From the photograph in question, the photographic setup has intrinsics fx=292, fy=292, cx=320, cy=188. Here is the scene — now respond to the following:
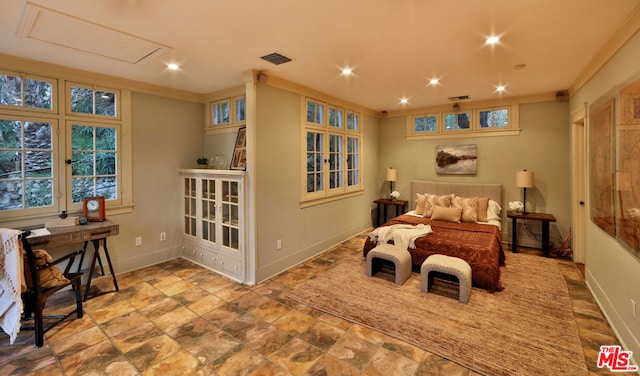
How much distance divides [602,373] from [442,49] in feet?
9.35

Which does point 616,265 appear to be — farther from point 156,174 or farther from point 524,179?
point 156,174

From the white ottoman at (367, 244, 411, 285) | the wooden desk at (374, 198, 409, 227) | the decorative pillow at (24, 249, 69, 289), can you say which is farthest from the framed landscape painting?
the decorative pillow at (24, 249, 69, 289)

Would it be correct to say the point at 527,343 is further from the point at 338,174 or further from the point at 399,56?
the point at 338,174

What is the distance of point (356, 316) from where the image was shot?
278 cm

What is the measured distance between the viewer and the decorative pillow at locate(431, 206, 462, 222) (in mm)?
4746

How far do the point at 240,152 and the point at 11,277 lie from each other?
2.47 m

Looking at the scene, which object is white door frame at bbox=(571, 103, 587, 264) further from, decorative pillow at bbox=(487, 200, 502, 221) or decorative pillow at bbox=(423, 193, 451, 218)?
decorative pillow at bbox=(423, 193, 451, 218)

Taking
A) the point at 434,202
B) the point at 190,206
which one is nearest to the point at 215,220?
the point at 190,206

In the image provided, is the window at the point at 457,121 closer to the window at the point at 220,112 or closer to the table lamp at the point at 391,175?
the table lamp at the point at 391,175

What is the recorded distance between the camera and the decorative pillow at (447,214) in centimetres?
475

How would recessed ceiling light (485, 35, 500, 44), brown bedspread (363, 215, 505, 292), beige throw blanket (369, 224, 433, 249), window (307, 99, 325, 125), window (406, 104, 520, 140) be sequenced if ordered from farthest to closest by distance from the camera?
window (406, 104, 520, 140)
window (307, 99, 325, 125)
beige throw blanket (369, 224, 433, 249)
brown bedspread (363, 215, 505, 292)
recessed ceiling light (485, 35, 500, 44)

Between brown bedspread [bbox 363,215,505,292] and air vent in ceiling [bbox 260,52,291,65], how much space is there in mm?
2624

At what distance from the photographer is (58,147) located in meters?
3.33

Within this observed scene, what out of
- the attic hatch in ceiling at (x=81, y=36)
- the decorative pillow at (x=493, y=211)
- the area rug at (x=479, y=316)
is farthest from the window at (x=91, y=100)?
the decorative pillow at (x=493, y=211)
